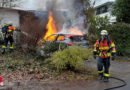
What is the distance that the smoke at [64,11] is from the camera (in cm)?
1108

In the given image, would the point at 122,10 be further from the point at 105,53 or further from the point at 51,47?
the point at 105,53

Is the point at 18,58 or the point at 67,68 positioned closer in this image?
the point at 67,68

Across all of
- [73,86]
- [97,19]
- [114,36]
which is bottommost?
[73,86]

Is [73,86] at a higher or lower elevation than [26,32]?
lower

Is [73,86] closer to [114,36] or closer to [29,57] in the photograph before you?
[29,57]

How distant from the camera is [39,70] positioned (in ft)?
19.9

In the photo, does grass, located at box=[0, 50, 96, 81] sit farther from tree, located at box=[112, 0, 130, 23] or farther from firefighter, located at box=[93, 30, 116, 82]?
tree, located at box=[112, 0, 130, 23]

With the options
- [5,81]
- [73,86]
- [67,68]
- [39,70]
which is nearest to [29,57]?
[39,70]

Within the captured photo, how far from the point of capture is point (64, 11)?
11.6 meters

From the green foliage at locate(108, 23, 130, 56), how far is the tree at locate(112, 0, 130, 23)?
5385 millimetres

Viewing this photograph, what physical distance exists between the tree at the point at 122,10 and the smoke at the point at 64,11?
437 cm

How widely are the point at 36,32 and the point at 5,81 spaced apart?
343 cm

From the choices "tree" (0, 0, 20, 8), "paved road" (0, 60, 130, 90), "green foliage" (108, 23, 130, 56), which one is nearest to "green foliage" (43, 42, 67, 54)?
"paved road" (0, 60, 130, 90)

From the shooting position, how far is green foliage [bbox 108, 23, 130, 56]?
32.3ft
